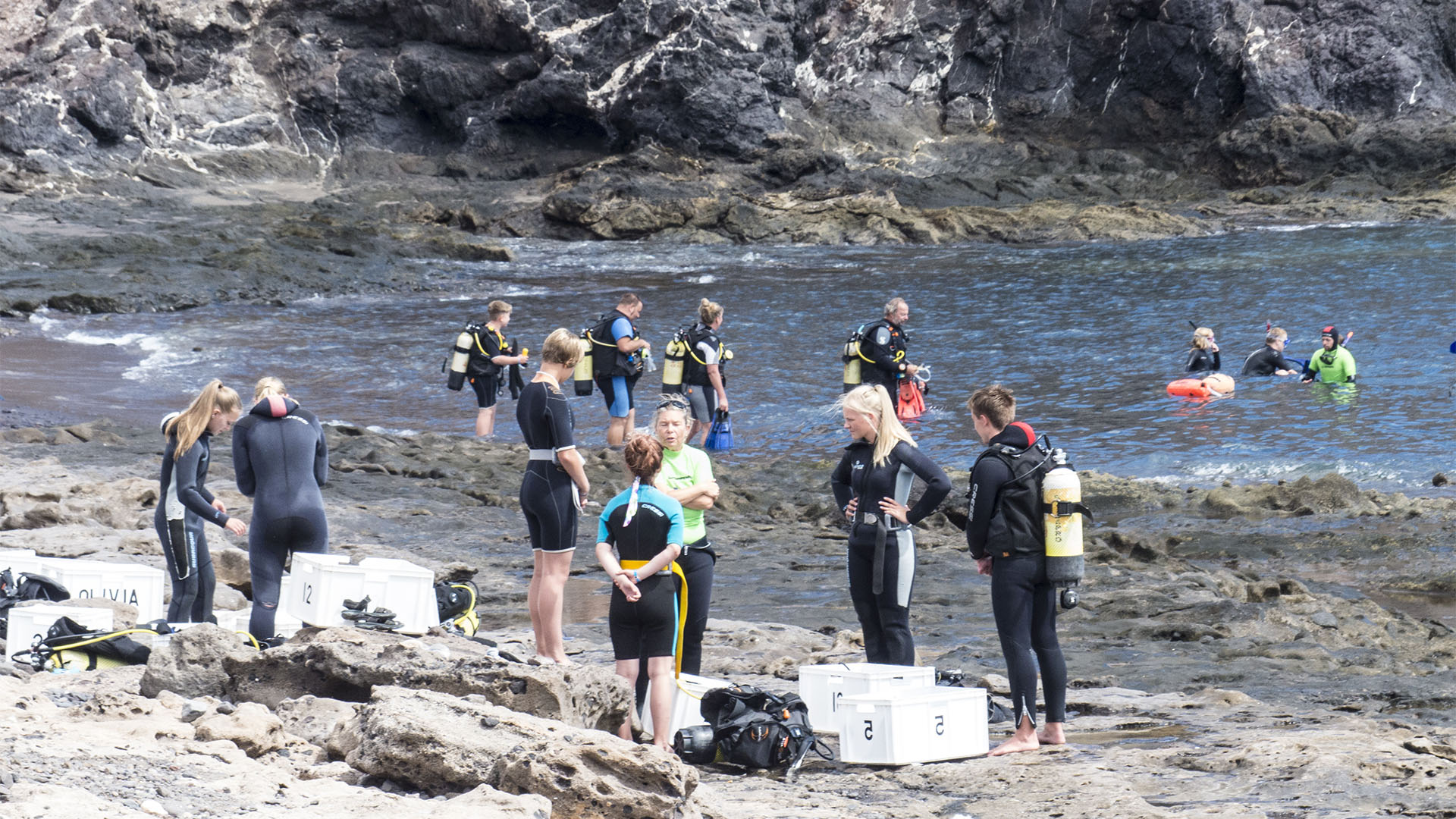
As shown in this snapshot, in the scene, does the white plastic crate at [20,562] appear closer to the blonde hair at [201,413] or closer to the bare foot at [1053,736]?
the blonde hair at [201,413]

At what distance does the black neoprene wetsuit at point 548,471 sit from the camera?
21.9 feet

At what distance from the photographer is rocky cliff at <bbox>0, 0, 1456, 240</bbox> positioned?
4459 centimetres

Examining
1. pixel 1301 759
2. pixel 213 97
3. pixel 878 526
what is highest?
pixel 213 97

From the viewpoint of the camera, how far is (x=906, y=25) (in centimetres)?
5522

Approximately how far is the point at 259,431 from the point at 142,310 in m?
21.8

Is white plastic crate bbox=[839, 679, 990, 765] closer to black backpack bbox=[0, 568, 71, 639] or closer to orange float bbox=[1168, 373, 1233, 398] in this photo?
black backpack bbox=[0, 568, 71, 639]

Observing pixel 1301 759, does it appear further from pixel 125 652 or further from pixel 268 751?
pixel 125 652

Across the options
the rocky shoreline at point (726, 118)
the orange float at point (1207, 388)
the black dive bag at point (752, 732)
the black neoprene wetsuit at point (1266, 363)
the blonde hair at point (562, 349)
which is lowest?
the black dive bag at point (752, 732)

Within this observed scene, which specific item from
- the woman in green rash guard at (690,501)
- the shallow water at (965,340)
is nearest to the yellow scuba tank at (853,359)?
the shallow water at (965,340)

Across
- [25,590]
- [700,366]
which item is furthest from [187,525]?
[700,366]

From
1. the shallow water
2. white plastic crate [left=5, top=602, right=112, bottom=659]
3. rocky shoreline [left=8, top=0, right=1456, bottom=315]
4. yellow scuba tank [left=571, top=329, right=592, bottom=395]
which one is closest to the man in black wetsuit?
the shallow water

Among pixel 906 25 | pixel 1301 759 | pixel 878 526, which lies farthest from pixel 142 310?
pixel 906 25

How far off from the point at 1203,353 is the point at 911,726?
14.4m

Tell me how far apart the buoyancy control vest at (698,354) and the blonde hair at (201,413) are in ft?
23.4
